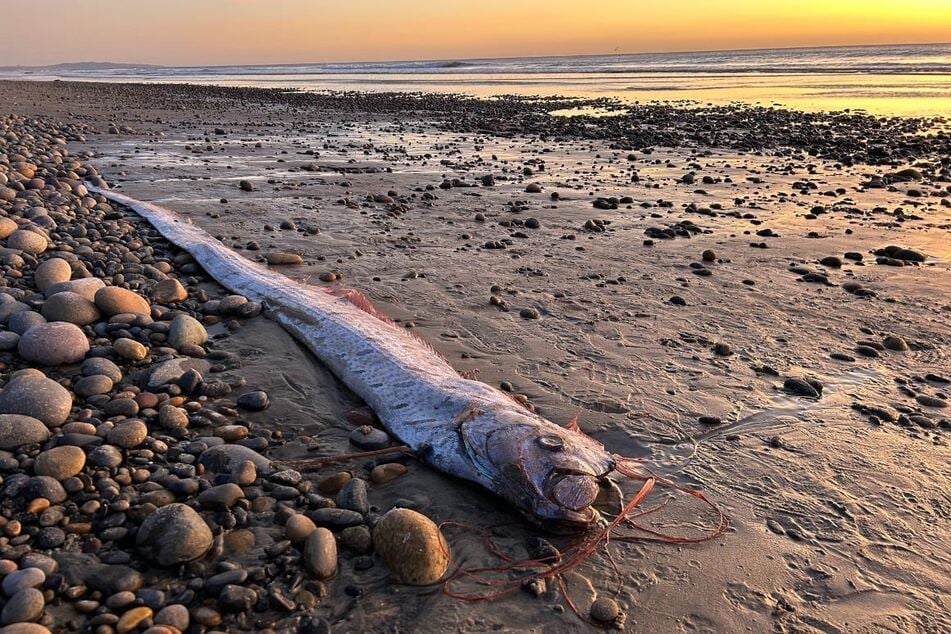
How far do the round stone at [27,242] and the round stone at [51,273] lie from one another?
83cm

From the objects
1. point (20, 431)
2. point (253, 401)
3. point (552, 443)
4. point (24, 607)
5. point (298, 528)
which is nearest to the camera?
point (24, 607)

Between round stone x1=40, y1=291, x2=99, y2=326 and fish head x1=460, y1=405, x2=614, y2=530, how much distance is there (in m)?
3.51

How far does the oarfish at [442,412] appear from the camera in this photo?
329cm

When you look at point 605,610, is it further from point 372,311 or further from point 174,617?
point 372,311

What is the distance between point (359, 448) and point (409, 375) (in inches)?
26.9

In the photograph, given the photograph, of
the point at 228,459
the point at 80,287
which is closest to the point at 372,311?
the point at 228,459

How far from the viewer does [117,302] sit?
210 inches

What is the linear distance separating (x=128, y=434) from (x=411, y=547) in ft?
6.17

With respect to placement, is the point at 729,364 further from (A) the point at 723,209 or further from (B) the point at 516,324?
(A) the point at 723,209

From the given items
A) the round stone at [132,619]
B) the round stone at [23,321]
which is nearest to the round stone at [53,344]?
the round stone at [23,321]

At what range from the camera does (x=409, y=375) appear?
4480 millimetres

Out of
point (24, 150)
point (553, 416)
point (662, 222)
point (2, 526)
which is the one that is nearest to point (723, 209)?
point (662, 222)

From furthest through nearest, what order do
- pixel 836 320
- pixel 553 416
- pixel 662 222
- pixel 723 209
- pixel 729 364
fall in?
pixel 723 209 < pixel 662 222 < pixel 836 320 < pixel 729 364 < pixel 553 416

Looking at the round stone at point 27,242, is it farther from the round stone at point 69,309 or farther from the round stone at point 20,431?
the round stone at point 20,431
